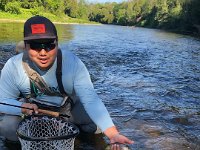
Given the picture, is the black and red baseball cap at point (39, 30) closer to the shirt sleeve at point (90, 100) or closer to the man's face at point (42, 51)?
the man's face at point (42, 51)

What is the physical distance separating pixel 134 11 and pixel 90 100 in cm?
12601

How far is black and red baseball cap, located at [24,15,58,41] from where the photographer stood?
3.28 m

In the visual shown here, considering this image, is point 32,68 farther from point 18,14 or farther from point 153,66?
point 18,14

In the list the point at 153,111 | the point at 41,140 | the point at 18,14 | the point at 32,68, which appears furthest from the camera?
the point at 18,14

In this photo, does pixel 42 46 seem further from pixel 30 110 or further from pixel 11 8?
pixel 11 8

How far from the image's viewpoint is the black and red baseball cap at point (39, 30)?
3.28m

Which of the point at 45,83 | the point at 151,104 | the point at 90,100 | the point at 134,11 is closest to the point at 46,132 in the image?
the point at 45,83

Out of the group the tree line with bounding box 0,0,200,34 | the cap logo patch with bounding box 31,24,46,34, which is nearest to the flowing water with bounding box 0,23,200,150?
the cap logo patch with bounding box 31,24,46,34

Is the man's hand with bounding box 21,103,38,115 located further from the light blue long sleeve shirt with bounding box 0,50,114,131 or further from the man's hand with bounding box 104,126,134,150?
the man's hand with bounding box 104,126,134,150

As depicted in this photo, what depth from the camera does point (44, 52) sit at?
3.32m

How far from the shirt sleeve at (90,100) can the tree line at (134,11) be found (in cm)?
4944

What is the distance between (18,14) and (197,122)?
64099mm

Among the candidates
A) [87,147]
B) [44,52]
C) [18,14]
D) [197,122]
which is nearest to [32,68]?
[44,52]

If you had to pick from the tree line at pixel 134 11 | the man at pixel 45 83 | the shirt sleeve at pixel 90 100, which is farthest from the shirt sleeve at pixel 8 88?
the tree line at pixel 134 11
